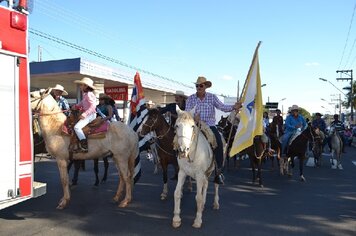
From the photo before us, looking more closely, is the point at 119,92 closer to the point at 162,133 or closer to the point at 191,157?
the point at 162,133

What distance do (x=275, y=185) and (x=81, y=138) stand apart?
19.2 ft

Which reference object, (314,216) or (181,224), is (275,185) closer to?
(314,216)

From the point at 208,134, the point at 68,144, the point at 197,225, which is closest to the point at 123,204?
the point at 68,144

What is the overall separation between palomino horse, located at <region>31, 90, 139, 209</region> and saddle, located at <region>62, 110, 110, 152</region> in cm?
8

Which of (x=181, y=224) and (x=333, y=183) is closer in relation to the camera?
(x=181, y=224)

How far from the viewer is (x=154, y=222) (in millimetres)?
6309

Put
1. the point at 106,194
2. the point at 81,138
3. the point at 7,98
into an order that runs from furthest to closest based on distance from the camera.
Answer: the point at 106,194
the point at 81,138
the point at 7,98

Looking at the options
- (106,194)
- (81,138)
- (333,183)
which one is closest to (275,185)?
(333,183)

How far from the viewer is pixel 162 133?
27.1ft

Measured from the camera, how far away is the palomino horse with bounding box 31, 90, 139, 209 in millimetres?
7055

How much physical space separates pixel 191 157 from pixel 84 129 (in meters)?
2.52

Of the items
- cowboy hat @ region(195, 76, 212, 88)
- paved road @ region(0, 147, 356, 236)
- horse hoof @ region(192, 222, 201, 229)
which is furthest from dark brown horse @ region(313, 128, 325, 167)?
horse hoof @ region(192, 222, 201, 229)

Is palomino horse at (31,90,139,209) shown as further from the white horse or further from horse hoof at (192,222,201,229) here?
horse hoof at (192,222,201,229)

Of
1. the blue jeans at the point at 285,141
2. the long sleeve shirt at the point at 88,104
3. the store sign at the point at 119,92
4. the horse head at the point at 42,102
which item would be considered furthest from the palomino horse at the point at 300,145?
the store sign at the point at 119,92
